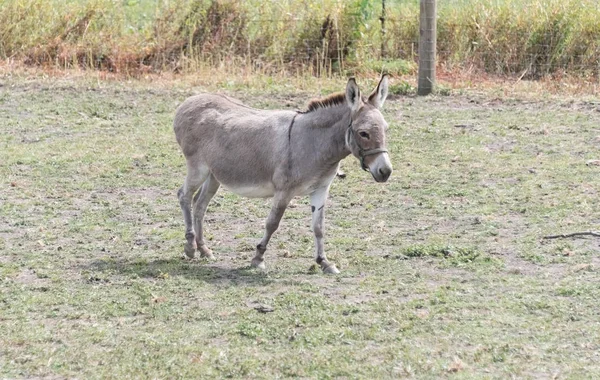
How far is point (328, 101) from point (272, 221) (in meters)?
1.08

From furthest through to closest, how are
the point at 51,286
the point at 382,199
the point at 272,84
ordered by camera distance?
the point at 272,84
the point at 382,199
the point at 51,286

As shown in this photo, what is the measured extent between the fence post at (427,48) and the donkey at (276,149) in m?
6.33

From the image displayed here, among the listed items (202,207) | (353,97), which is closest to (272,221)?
(202,207)

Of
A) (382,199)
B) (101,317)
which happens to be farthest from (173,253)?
(382,199)

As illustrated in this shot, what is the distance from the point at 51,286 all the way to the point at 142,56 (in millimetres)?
9820

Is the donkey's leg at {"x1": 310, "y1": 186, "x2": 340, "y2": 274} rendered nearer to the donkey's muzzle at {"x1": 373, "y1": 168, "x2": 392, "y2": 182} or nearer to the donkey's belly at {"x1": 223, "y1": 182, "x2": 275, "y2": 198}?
the donkey's belly at {"x1": 223, "y1": 182, "x2": 275, "y2": 198}

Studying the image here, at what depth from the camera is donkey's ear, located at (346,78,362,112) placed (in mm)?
7887

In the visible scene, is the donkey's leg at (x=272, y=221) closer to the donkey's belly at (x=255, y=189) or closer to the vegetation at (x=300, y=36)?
the donkey's belly at (x=255, y=189)

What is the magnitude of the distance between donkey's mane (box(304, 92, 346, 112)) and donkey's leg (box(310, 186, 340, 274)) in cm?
67

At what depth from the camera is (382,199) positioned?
10.4m

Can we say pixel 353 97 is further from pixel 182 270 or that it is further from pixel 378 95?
pixel 182 270

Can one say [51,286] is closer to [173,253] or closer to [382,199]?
[173,253]

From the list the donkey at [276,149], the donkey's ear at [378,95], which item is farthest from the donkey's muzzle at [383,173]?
the donkey's ear at [378,95]

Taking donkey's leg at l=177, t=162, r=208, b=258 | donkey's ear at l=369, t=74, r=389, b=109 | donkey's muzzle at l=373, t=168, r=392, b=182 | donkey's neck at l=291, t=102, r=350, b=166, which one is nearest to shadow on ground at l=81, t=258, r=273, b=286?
donkey's leg at l=177, t=162, r=208, b=258
